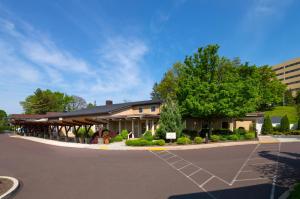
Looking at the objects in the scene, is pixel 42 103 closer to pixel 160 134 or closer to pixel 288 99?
pixel 160 134

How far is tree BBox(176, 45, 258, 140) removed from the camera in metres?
27.3

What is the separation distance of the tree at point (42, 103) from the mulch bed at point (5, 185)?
299 feet

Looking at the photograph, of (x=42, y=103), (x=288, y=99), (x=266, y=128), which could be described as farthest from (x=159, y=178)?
(x=42, y=103)

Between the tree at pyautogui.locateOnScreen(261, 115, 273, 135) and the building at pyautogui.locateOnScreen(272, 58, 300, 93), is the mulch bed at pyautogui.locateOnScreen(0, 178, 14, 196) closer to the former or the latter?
the tree at pyautogui.locateOnScreen(261, 115, 273, 135)

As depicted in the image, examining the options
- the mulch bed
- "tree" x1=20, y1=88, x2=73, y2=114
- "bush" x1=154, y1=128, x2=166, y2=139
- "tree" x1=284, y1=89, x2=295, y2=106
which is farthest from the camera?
"tree" x1=20, y1=88, x2=73, y2=114

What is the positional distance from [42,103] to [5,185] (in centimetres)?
9283

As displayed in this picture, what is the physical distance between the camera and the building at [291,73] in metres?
101

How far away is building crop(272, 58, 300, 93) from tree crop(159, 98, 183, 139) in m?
89.7

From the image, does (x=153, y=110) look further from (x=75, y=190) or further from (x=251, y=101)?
(x=75, y=190)

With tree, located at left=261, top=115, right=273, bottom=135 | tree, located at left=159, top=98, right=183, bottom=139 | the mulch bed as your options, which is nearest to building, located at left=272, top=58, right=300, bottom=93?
tree, located at left=261, top=115, right=273, bottom=135

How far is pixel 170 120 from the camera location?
27234mm

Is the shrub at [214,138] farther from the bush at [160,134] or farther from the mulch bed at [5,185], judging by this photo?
the mulch bed at [5,185]

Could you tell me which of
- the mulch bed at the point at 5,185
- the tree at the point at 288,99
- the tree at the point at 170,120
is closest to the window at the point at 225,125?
the tree at the point at 170,120

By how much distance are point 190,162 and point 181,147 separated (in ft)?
25.9
